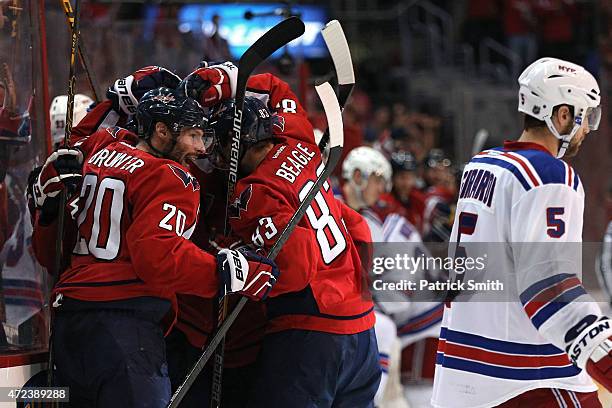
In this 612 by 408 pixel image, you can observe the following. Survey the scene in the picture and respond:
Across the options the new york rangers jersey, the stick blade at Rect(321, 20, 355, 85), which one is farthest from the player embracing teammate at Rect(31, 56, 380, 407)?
the new york rangers jersey

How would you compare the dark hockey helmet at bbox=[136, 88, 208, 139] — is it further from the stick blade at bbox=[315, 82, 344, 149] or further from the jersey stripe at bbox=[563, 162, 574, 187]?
the jersey stripe at bbox=[563, 162, 574, 187]

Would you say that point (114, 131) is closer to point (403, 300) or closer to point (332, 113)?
point (332, 113)

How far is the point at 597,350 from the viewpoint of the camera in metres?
2.82

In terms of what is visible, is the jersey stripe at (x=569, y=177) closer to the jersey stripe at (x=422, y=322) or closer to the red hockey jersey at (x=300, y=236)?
the red hockey jersey at (x=300, y=236)

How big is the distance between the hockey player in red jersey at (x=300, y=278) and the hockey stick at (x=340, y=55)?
17 cm

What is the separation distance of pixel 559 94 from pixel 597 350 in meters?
0.76

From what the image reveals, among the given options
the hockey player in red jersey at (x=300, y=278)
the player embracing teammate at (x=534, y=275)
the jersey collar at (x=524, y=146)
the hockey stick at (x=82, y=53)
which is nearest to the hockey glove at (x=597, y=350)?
the player embracing teammate at (x=534, y=275)

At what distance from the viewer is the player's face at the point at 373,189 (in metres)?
5.90

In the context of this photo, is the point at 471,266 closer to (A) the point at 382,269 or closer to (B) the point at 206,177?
(B) the point at 206,177

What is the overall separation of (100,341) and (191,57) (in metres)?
3.18

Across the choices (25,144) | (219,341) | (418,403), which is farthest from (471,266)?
(418,403)

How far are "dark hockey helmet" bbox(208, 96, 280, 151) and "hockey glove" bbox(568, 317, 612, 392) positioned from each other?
1048 millimetres

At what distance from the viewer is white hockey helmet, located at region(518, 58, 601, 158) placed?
3191mm

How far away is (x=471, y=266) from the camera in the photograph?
323 cm
